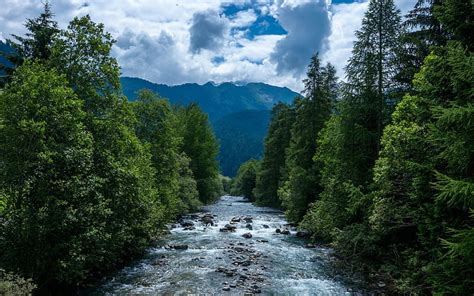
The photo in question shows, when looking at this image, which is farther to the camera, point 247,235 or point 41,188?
point 247,235

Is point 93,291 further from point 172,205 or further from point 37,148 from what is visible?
point 172,205

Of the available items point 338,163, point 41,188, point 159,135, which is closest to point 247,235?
point 338,163

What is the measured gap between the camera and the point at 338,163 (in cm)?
2456

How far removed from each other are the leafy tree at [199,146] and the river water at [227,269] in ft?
93.6

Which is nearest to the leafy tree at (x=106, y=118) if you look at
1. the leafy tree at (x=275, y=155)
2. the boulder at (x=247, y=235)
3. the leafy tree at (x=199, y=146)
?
the boulder at (x=247, y=235)

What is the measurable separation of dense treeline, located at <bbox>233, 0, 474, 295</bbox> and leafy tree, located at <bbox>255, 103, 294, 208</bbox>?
1862cm

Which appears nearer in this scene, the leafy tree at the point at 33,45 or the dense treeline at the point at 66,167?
the dense treeline at the point at 66,167

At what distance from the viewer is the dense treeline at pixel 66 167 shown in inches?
535

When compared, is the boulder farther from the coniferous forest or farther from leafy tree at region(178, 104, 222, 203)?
leafy tree at region(178, 104, 222, 203)

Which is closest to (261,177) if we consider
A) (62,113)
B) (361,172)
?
(361,172)

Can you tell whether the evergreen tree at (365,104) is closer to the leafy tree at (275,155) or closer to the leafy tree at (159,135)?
the leafy tree at (159,135)

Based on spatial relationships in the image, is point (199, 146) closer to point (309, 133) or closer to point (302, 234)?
point (309, 133)

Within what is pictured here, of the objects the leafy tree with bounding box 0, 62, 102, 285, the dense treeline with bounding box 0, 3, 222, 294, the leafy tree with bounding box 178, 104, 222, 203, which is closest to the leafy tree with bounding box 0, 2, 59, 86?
the dense treeline with bounding box 0, 3, 222, 294

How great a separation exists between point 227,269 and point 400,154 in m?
10.6
